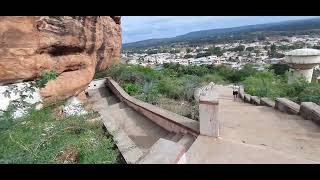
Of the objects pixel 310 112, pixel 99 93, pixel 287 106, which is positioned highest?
pixel 310 112

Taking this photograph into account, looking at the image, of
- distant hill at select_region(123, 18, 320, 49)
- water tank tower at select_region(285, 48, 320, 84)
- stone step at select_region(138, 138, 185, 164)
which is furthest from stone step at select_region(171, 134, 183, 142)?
distant hill at select_region(123, 18, 320, 49)

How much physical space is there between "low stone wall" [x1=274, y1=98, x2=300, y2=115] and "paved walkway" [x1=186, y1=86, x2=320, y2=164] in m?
0.38

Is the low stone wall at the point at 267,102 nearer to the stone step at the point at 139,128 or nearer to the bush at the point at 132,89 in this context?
the stone step at the point at 139,128

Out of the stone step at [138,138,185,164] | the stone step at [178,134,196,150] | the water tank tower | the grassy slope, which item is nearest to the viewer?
the stone step at [138,138,185,164]

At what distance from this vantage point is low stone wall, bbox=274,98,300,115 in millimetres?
7035

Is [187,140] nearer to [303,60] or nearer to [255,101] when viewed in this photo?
[255,101]

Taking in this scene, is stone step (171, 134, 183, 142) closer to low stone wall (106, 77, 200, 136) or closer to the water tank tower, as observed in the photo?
low stone wall (106, 77, 200, 136)

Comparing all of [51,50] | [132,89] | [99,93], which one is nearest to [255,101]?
[132,89]

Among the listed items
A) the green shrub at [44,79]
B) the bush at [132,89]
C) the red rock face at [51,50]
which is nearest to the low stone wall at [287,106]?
the red rock face at [51,50]

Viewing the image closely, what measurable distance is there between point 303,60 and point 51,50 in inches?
506

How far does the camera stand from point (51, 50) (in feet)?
21.0
